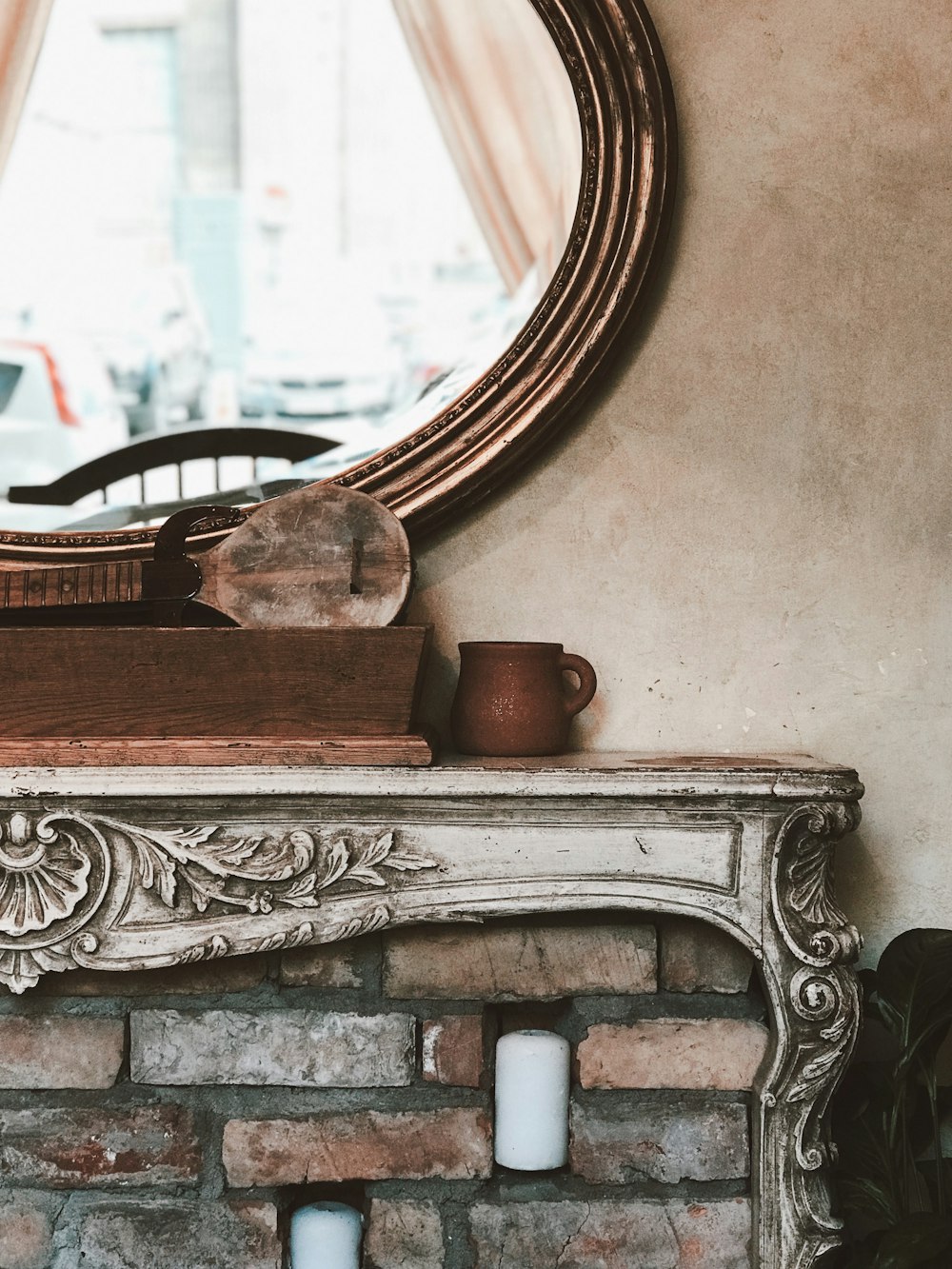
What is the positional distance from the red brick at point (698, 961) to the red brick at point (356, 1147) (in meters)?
0.27

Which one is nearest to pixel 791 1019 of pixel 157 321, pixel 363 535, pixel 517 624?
pixel 517 624

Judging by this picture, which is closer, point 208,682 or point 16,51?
point 208,682

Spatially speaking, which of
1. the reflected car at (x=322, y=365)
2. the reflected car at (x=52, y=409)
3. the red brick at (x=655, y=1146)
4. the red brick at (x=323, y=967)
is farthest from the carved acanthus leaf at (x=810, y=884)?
the reflected car at (x=52, y=409)

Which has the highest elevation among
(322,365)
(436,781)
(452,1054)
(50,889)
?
(322,365)

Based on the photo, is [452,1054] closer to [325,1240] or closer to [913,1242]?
[325,1240]

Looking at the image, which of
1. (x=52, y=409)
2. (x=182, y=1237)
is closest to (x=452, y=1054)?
(x=182, y=1237)

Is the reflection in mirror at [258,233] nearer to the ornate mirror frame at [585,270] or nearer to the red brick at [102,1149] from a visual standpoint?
the ornate mirror frame at [585,270]

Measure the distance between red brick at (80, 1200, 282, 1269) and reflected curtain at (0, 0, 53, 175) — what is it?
1.33 metres

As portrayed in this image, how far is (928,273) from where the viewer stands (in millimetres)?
1308

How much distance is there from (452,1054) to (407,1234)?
0.20m

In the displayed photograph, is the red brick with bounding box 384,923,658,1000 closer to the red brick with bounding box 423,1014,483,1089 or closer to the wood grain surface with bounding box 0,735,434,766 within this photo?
the red brick with bounding box 423,1014,483,1089

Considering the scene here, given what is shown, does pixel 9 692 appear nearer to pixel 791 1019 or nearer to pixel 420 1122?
pixel 420 1122

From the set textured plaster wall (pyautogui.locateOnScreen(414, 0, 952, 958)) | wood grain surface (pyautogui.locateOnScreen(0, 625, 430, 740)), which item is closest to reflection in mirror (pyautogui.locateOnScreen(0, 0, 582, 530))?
→ textured plaster wall (pyautogui.locateOnScreen(414, 0, 952, 958))

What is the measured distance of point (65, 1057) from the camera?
110 centimetres
